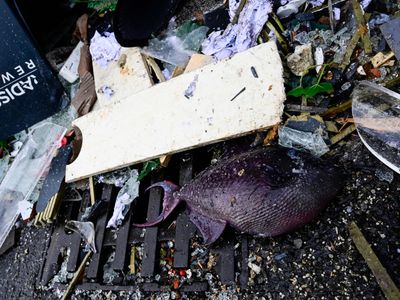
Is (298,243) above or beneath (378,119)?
beneath

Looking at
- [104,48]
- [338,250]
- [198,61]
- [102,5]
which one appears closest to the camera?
[338,250]

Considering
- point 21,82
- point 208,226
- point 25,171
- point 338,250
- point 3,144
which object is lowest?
point 338,250

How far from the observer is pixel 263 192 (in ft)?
9.20

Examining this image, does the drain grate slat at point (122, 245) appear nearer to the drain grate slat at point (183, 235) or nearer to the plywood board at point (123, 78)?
the drain grate slat at point (183, 235)

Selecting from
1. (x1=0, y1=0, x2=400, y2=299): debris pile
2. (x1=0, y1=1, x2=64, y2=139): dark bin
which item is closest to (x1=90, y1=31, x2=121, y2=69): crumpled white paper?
(x1=0, y1=0, x2=400, y2=299): debris pile

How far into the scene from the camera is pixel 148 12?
391cm

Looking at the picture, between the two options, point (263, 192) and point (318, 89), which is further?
point (318, 89)

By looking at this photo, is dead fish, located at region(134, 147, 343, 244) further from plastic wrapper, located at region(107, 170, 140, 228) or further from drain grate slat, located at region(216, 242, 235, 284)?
plastic wrapper, located at region(107, 170, 140, 228)

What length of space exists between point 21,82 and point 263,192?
2.34 meters

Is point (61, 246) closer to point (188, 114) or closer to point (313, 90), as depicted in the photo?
point (188, 114)

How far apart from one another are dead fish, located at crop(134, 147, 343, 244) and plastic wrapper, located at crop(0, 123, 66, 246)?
1561 millimetres

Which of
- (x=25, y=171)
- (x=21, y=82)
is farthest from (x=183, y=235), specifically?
(x=21, y=82)

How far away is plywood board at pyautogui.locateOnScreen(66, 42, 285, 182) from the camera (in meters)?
3.08

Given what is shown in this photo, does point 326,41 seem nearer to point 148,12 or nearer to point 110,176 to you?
point 148,12
